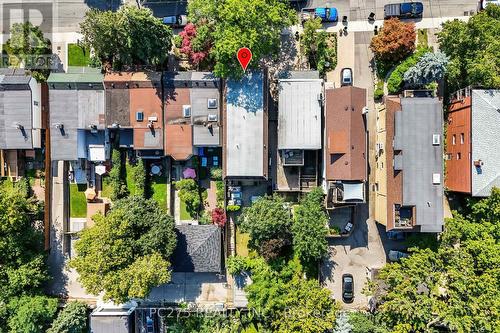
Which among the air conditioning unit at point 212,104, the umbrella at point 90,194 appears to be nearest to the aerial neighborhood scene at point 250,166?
the air conditioning unit at point 212,104

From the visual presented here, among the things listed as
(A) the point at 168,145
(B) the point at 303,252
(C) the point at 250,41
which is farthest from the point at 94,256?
(C) the point at 250,41

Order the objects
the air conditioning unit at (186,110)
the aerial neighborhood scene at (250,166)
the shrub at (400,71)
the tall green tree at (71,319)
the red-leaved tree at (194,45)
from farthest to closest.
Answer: the tall green tree at (71,319), the shrub at (400,71), the air conditioning unit at (186,110), the red-leaved tree at (194,45), the aerial neighborhood scene at (250,166)

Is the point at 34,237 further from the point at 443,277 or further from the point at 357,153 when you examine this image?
the point at 443,277

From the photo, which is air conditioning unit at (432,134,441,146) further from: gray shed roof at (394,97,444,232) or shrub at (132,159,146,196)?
shrub at (132,159,146,196)

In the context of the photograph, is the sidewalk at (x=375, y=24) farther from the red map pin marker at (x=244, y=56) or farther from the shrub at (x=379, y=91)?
the red map pin marker at (x=244, y=56)

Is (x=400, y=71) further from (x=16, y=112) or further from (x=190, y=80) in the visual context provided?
(x=16, y=112)
